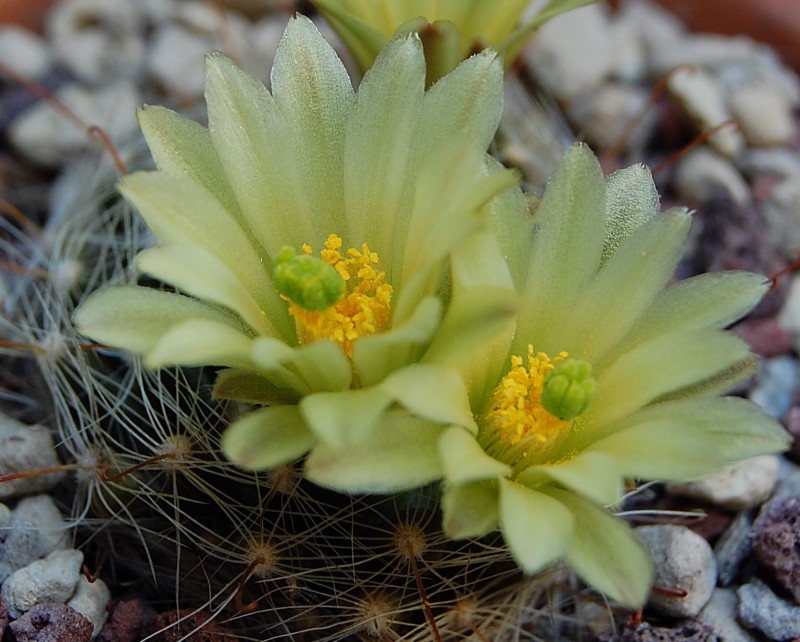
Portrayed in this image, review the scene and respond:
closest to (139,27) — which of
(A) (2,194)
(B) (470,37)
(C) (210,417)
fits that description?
(A) (2,194)

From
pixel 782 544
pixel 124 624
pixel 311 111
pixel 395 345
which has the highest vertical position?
pixel 311 111

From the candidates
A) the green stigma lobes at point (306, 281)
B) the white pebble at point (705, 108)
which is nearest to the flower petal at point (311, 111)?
the green stigma lobes at point (306, 281)

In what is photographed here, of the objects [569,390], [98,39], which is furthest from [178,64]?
[569,390]

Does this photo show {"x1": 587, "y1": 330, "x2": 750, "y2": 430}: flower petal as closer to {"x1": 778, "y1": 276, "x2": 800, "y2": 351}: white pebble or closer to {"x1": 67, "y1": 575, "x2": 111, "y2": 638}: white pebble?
{"x1": 67, "y1": 575, "x2": 111, "y2": 638}: white pebble

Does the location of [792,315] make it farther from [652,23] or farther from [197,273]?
[197,273]

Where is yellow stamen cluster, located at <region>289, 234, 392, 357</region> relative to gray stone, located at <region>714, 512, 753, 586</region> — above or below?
above

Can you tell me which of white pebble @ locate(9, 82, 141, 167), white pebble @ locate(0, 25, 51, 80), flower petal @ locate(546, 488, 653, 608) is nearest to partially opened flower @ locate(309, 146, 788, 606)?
flower petal @ locate(546, 488, 653, 608)
